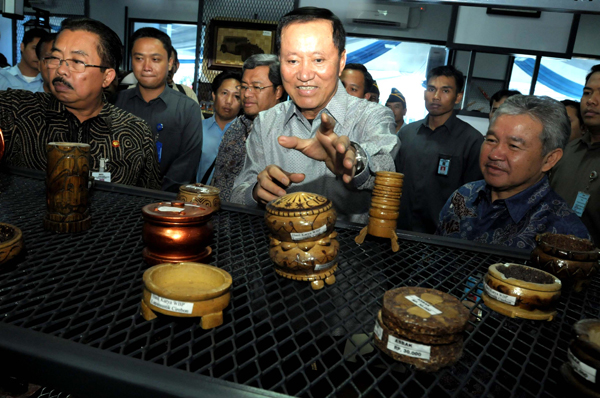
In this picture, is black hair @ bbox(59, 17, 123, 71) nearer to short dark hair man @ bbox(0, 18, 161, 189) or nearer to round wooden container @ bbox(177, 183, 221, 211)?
short dark hair man @ bbox(0, 18, 161, 189)

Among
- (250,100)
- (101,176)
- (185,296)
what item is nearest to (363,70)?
(250,100)

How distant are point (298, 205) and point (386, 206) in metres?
0.38

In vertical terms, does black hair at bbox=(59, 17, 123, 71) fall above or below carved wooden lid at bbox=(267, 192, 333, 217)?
above

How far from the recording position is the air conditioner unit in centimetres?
623

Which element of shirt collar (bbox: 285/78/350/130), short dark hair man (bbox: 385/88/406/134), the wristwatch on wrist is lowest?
the wristwatch on wrist

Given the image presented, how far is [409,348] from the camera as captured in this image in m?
0.72

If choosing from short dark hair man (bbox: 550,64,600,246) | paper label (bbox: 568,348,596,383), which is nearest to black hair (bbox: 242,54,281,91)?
short dark hair man (bbox: 550,64,600,246)

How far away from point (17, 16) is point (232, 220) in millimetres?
1393

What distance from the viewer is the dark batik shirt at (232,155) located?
9.36ft

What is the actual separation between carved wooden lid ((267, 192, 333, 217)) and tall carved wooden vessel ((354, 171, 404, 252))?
0.29 m

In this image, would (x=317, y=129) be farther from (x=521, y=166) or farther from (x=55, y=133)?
(x=55, y=133)

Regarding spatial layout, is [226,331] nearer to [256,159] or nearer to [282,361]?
[282,361]

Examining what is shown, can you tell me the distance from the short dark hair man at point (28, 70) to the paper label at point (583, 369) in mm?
4797

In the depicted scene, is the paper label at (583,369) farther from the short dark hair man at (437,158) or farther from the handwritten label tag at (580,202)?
the short dark hair man at (437,158)
